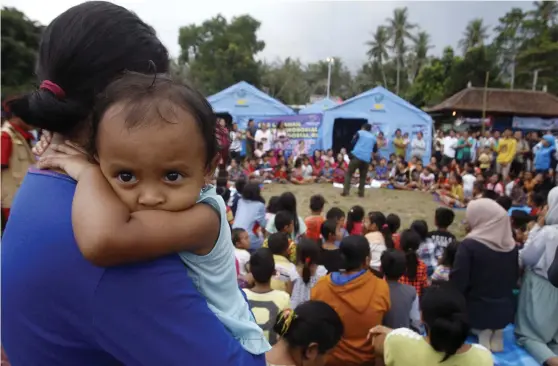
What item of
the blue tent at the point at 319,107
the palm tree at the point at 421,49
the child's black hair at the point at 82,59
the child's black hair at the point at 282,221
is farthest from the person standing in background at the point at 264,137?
the palm tree at the point at 421,49

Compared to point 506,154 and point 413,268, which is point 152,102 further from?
point 506,154

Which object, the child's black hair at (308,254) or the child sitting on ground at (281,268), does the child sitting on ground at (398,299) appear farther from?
the child sitting on ground at (281,268)

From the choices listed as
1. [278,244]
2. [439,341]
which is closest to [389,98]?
[278,244]

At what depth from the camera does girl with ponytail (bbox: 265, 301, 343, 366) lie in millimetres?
2117

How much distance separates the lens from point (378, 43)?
45.5 m

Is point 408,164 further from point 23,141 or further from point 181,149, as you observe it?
point 181,149

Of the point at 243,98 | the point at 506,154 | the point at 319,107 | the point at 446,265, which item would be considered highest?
the point at 243,98

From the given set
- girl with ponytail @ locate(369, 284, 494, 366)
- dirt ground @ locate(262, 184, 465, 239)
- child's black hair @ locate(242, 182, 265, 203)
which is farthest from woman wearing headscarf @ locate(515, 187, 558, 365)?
dirt ground @ locate(262, 184, 465, 239)

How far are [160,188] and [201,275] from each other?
19 cm

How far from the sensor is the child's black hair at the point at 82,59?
0.97 metres

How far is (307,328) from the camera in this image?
6.98 ft

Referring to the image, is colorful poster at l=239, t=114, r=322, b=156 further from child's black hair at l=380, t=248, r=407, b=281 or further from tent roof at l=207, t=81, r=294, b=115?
child's black hair at l=380, t=248, r=407, b=281

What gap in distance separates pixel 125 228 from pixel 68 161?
23 centimetres

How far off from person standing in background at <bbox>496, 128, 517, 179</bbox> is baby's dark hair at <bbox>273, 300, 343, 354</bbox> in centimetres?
1055
